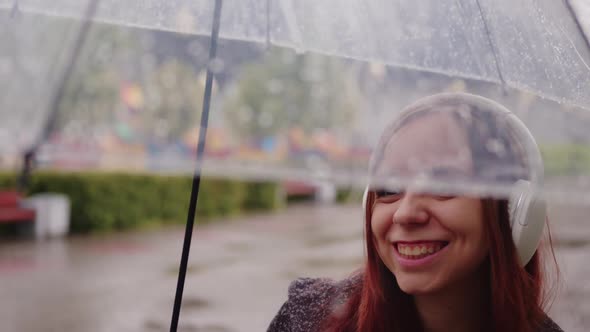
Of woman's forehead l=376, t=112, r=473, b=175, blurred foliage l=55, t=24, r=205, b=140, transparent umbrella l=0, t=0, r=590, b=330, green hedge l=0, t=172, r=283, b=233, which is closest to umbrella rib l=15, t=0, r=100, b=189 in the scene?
blurred foliage l=55, t=24, r=205, b=140

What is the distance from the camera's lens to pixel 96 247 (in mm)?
10188

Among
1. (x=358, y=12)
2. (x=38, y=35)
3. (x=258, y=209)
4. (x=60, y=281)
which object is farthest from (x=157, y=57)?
(x=258, y=209)

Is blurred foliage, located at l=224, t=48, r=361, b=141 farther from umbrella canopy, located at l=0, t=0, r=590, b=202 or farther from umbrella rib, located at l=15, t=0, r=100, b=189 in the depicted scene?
umbrella rib, located at l=15, t=0, r=100, b=189

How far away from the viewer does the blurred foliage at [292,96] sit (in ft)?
4.97

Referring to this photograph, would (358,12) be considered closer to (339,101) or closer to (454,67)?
(454,67)

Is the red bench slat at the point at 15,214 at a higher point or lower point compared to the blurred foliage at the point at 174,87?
lower

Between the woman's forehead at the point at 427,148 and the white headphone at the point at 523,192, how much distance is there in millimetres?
30

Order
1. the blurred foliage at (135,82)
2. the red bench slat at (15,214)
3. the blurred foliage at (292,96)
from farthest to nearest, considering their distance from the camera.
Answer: the red bench slat at (15,214), the blurred foliage at (135,82), the blurred foliage at (292,96)

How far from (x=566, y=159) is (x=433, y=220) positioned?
0.39 meters

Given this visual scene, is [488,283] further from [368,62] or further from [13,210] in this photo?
[13,210]

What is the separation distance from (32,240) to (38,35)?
366 inches

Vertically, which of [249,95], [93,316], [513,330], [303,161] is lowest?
[93,316]

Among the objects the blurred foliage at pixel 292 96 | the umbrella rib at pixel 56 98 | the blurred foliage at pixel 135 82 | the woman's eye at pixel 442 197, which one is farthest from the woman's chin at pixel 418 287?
the blurred foliage at pixel 135 82

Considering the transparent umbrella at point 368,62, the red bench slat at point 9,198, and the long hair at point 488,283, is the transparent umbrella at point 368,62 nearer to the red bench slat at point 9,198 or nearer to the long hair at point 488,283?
the long hair at point 488,283
